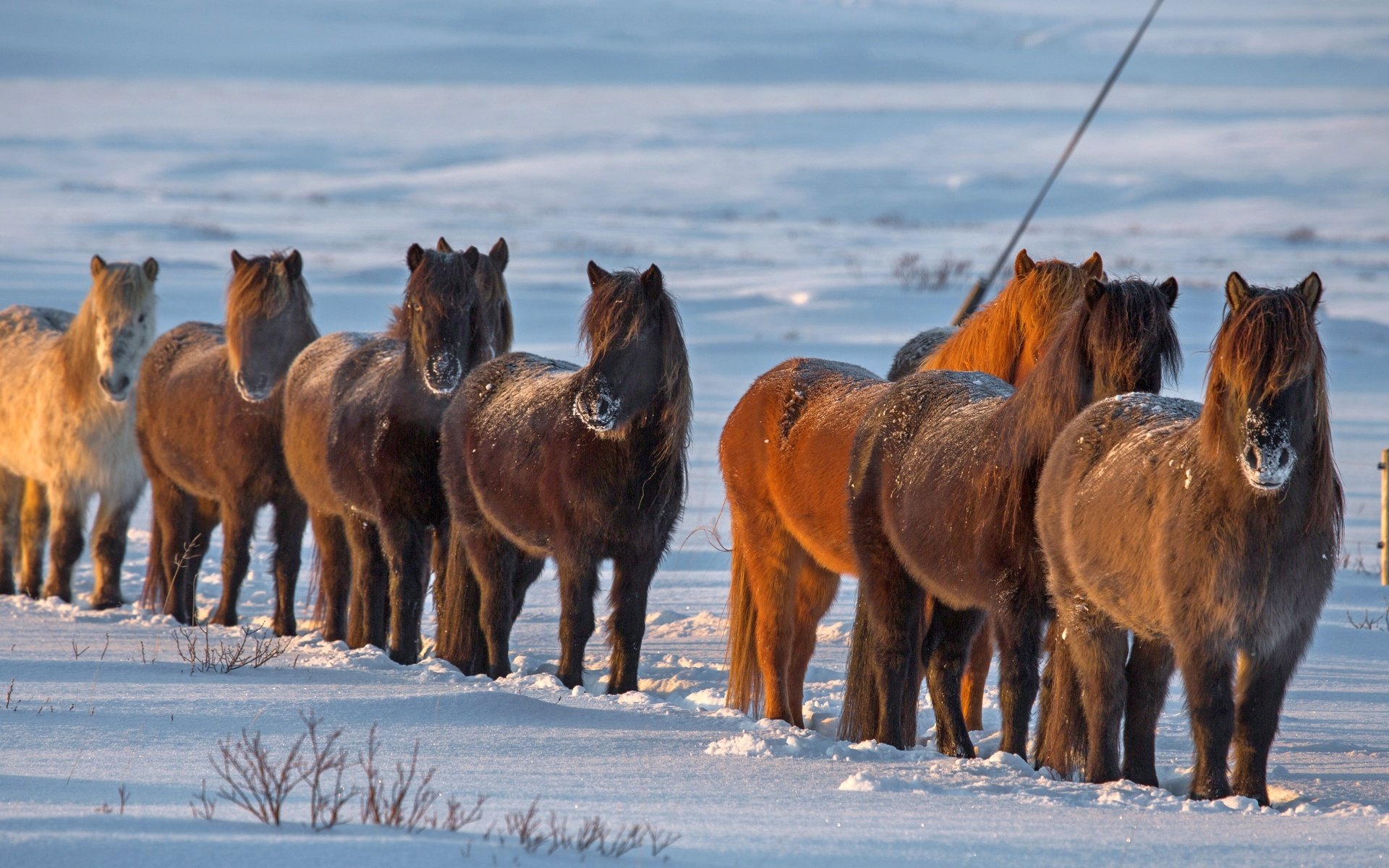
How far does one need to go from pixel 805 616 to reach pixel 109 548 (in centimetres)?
538

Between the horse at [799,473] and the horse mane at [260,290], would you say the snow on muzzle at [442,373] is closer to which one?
the horse at [799,473]

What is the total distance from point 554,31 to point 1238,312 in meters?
152

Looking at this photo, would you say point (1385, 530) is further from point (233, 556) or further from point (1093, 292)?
point (233, 556)

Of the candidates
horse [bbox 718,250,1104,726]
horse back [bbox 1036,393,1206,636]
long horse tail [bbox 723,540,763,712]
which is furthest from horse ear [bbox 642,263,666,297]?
horse back [bbox 1036,393,1206,636]

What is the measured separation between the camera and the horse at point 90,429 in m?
10.3

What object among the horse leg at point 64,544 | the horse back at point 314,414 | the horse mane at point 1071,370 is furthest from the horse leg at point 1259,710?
the horse leg at point 64,544

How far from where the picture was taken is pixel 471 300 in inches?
330

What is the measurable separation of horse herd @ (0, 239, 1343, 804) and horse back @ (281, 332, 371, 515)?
A: 3 centimetres

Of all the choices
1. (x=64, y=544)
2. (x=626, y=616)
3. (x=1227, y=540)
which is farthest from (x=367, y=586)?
(x=1227, y=540)

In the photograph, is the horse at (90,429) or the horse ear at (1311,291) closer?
the horse ear at (1311,291)

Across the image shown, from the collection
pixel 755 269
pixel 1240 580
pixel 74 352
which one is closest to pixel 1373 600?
pixel 1240 580

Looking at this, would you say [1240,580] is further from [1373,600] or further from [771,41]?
[771,41]

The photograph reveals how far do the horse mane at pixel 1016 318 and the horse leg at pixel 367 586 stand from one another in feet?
11.4

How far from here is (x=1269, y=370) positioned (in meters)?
4.63
